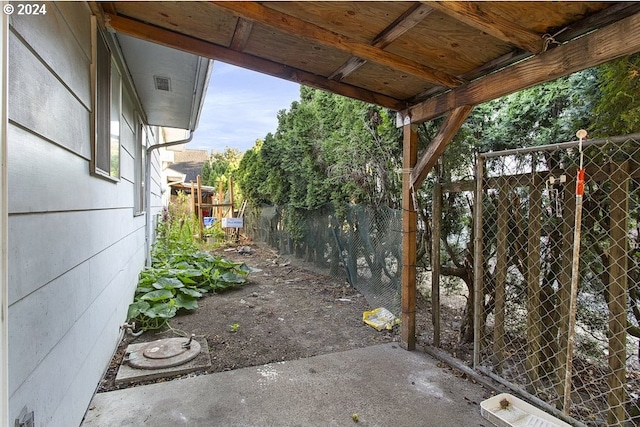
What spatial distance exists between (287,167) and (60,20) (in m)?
5.30

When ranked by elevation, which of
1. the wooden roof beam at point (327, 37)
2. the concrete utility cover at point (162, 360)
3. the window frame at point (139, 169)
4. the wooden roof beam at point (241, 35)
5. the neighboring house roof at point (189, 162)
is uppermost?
the neighboring house roof at point (189, 162)

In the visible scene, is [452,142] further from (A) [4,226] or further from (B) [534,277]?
(A) [4,226]

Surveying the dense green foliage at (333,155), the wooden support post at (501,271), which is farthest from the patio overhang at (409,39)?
the dense green foliage at (333,155)

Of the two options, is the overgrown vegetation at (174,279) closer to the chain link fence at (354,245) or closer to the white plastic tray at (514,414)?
the chain link fence at (354,245)

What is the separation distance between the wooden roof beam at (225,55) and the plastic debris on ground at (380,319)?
2.31 metres

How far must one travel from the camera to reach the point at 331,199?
552 centimetres

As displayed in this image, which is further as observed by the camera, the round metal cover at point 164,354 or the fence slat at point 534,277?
the round metal cover at point 164,354

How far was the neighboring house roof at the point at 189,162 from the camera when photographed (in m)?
25.6

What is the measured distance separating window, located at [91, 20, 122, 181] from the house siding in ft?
0.37

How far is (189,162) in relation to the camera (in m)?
28.5

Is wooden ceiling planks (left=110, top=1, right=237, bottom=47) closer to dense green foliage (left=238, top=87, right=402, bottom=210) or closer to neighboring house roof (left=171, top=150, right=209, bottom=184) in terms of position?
dense green foliage (left=238, top=87, right=402, bottom=210)

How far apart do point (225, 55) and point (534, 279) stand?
2.60 metres

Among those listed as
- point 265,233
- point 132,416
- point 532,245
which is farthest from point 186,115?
point 265,233

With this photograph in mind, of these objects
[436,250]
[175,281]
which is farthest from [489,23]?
[175,281]
